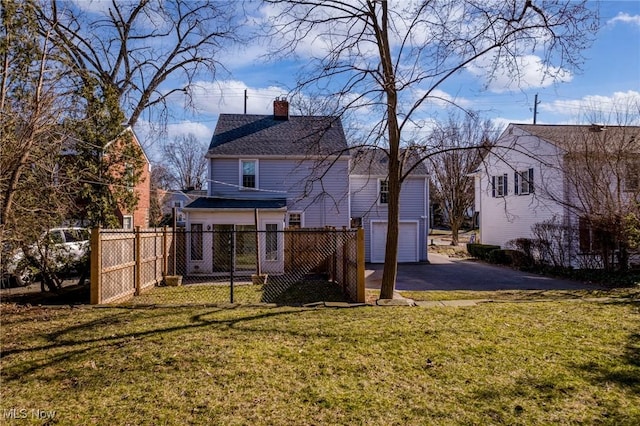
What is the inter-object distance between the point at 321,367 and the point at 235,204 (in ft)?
41.9

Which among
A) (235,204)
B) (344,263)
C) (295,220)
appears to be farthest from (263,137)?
(344,263)

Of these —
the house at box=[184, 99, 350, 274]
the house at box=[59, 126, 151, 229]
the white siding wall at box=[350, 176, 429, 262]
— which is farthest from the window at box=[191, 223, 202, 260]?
the white siding wall at box=[350, 176, 429, 262]

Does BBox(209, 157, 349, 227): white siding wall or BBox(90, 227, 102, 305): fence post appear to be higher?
BBox(209, 157, 349, 227): white siding wall

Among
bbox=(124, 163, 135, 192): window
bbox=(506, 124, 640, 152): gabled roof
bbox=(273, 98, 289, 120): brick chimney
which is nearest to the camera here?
bbox=(124, 163, 135, 192): window

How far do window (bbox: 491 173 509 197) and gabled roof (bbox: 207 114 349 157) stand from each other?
27.9 feet

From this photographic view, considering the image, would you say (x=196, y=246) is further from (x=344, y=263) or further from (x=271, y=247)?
(x=344, y=263)

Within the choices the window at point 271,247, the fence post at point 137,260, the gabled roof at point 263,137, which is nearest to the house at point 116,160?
the fence post at point 137,260

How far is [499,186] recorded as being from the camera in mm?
22156

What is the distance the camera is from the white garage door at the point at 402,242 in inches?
810

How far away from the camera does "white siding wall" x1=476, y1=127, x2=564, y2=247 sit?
16938 mm

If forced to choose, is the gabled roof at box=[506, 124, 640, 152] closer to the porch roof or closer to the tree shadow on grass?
the porch roof

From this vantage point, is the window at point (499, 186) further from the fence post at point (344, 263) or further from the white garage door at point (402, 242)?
the fence post at point (344, 263)

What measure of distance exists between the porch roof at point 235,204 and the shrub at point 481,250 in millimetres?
10213

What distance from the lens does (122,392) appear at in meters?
4.01
